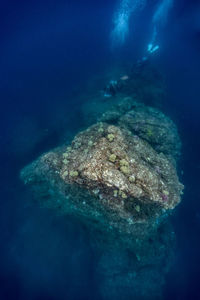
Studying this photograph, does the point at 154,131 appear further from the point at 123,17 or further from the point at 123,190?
the point at 123,17

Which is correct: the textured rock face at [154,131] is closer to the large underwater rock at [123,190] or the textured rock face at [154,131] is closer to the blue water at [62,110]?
the large underwater rock at [123,190]

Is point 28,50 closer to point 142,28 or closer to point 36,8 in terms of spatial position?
point 36,8

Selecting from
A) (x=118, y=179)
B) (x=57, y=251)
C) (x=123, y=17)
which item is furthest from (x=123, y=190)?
(x=123, y=17)

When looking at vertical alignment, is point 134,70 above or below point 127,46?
below

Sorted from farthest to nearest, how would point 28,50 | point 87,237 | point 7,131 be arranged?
1. point 28,50
2. point 7,131
3. point 87,237

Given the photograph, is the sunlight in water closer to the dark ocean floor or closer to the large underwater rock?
the large underwater rock

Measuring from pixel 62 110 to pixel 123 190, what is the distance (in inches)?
521

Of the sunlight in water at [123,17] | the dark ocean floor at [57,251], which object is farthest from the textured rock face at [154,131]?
the sunlight in water at [123,17]

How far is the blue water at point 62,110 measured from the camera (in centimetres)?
1250

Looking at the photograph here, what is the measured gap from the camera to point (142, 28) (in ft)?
109

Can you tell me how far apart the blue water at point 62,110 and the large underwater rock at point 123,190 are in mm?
1558

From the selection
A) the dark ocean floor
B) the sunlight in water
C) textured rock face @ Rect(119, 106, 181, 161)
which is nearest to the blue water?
the dark ocean floor

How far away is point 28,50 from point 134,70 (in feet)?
66.6

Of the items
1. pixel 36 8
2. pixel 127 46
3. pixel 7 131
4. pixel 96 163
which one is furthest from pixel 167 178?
pixel 36 8
